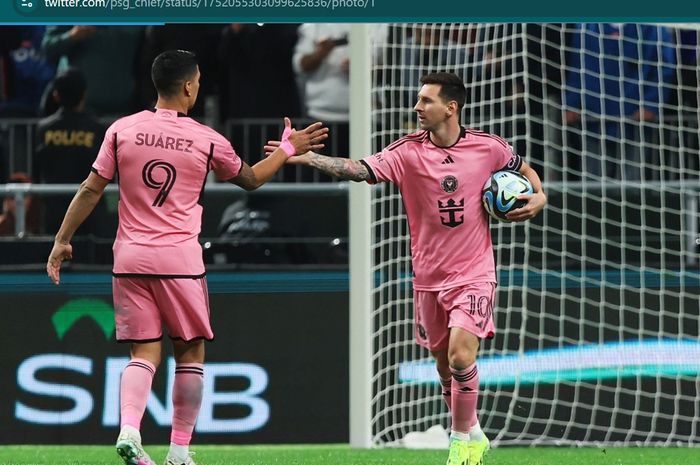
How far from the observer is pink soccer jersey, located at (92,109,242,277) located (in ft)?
23.3

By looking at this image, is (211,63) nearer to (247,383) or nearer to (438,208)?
(247,383)

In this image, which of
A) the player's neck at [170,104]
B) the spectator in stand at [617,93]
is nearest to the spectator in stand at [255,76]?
the spectator in stand at [617,93]

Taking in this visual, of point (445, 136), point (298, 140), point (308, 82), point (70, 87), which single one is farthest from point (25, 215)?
point (445, 136)

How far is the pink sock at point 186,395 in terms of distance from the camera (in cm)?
727

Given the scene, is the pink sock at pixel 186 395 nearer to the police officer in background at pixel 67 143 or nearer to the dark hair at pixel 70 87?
the police officer in background at pixel 67 143

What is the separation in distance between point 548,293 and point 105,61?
4038mm

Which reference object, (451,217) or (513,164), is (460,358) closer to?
(451,217)

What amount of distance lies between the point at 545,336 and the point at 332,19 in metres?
3.35

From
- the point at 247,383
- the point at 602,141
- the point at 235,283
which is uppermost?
the point at 602,141

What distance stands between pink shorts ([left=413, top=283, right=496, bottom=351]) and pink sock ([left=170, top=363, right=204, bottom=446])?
57.0 inches

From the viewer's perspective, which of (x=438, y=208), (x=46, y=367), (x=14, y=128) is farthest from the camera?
(x=14, y=128)

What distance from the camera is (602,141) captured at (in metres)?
11.0

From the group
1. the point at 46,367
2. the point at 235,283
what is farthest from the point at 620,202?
the point at 46,367

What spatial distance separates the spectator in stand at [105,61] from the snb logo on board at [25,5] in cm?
282
